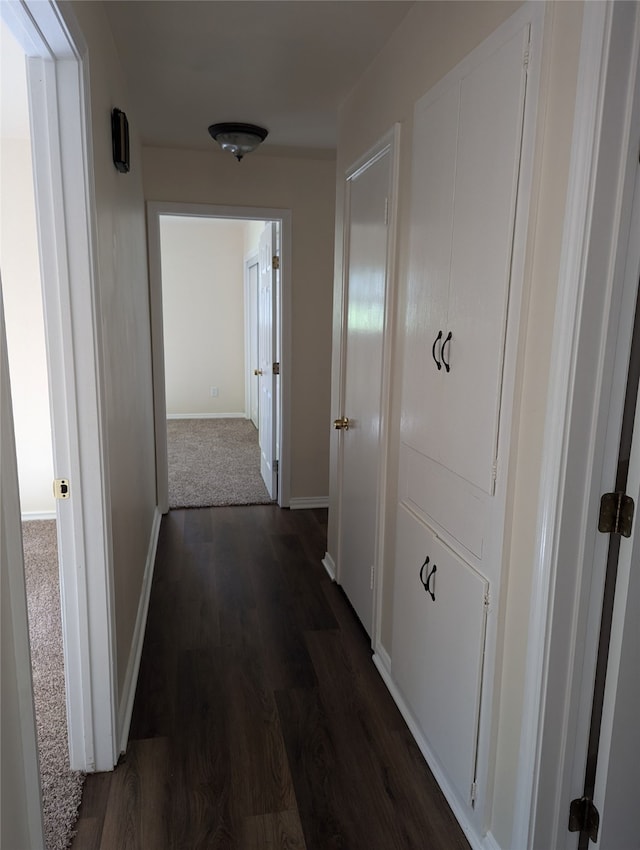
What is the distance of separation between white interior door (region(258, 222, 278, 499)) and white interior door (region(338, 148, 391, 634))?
1.52 m

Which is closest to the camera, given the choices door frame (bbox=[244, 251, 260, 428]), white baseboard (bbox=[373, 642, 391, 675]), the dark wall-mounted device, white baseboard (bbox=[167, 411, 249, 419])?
the dark wall-mounted device

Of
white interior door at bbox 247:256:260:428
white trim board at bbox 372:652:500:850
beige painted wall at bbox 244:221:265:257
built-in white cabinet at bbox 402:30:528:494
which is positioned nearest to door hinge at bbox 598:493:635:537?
built-in white cabinet at bbox 402:30:528:494

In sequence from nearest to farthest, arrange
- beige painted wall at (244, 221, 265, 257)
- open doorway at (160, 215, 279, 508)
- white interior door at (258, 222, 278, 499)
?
1. white interior door at (258, 222, 278, 499)
2. beige painted wall at (244, 221, 265, 257)
3. open doorway at (160, 215, 279, 508)

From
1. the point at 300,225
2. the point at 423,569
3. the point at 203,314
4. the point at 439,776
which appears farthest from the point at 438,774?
the point at 203,314

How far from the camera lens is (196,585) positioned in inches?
123

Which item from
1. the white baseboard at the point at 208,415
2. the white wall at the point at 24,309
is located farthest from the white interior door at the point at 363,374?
the white baseboard at the point at 208,415

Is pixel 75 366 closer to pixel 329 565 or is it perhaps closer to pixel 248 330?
pixel 329 565

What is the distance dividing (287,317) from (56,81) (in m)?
2.69

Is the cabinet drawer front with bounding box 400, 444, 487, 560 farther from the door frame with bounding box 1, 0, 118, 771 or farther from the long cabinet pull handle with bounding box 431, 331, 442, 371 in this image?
the door frame with bounding box 1, 0, 118, 771

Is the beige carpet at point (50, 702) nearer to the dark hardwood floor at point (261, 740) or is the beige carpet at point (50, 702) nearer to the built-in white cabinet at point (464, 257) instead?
the dark hardwood floor at point (261, 740)

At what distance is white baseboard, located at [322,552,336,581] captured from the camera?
3227 mm

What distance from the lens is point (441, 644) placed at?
5.90 feet

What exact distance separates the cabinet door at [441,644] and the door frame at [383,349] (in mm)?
227

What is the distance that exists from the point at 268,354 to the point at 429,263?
2755mm
